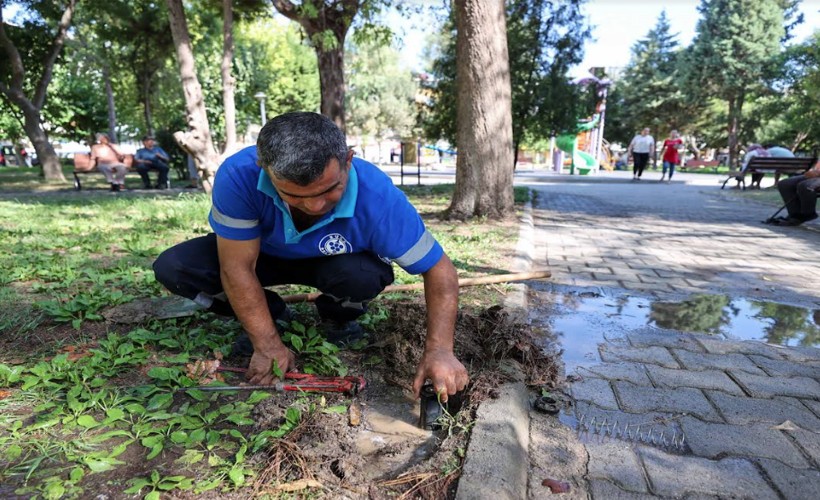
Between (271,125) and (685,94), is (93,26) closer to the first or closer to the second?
(271,125)

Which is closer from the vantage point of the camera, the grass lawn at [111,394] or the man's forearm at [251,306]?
the grass lawn at [111,394]

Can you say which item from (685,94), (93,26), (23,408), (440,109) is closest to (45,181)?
(93,26)

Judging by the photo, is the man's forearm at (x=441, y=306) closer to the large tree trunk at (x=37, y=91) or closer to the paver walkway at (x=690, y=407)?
the paver walkway at (x=690, y=407)

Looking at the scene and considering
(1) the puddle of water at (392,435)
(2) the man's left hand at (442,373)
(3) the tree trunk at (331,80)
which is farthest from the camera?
(3) the tree trunk at (331,80)

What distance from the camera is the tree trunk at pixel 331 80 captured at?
9922 mm

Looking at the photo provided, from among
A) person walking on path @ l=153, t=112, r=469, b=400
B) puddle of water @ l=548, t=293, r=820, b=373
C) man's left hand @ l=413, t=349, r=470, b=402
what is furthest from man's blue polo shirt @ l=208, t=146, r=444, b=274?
puddle of water @ l=548, t=293, r=820, b=373

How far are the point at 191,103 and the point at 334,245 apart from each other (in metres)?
8.22

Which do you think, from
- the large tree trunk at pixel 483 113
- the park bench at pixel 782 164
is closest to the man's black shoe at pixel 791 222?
the large tree trunk at pixel 483 113

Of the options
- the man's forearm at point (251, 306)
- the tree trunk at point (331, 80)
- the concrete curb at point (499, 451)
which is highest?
the tree trunk at point (331, 80)

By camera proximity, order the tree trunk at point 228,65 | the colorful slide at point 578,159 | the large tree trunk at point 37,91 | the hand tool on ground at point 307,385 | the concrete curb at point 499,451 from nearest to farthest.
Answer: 1. the concrete curb at point 499,451
2. the hand tool on ground at point 307,385
3. the tree trunk at point 228,65
4. the large tree trunk at point 37,91
5. the colorful slide at point 578,159

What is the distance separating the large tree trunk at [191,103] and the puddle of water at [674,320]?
25.0ft

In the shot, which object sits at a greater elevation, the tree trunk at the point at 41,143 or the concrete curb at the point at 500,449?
the tree trunk at the point at 41,143

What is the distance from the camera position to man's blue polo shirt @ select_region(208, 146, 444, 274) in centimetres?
195

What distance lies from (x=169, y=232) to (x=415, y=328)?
424 centimetres
